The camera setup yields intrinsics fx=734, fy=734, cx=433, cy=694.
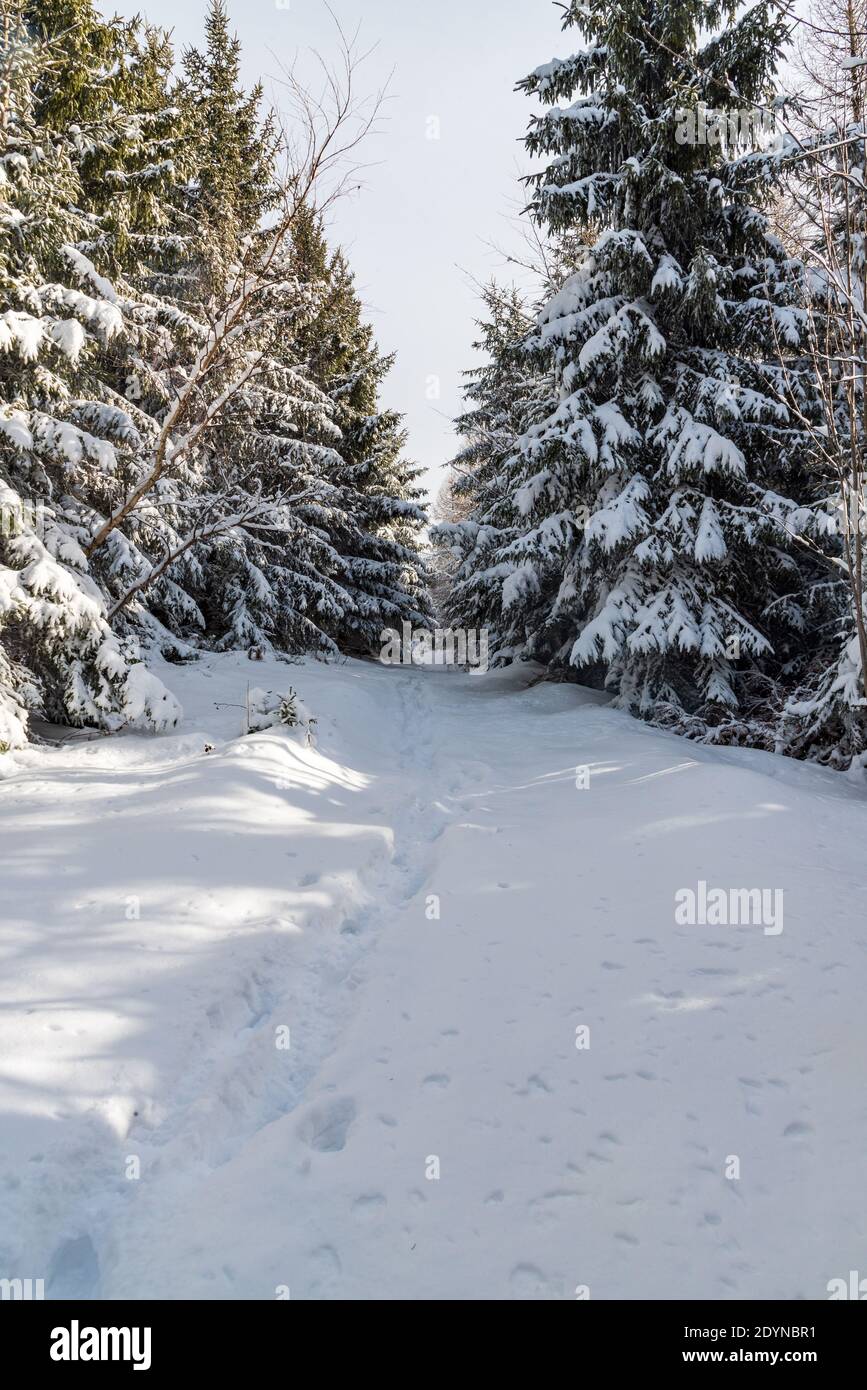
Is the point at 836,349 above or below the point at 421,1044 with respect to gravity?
above

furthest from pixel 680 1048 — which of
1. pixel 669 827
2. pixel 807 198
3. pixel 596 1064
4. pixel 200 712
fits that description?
pixel 200 712

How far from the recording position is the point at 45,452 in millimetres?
7781

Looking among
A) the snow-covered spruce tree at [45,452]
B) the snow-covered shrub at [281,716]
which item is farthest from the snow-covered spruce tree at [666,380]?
the snow-covered spruce tree at [45,452]

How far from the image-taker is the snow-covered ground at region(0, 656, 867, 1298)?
2604 mm

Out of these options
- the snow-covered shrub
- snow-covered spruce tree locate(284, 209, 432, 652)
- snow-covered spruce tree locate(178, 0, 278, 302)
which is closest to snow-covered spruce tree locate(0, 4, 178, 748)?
the snow-covered shrub

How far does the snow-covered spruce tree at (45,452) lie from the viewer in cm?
714

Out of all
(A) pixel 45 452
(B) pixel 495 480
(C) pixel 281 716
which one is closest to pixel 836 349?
(C) pixel 281 716

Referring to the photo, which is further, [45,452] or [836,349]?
[45,452]

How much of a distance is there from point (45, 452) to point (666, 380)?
915cm

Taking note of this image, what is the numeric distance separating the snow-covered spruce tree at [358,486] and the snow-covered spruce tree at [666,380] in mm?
9243

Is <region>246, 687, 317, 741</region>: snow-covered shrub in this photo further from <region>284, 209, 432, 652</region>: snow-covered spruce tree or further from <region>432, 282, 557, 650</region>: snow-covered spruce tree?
<region>284, 209, 432, 652</region>: snow-covered spruce tree

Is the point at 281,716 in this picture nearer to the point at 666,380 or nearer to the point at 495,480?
the point at 666,380

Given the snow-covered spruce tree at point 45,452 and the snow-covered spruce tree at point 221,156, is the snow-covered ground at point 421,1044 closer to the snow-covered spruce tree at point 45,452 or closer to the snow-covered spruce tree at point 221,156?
the snow-covered spruce tree at point 45,452
